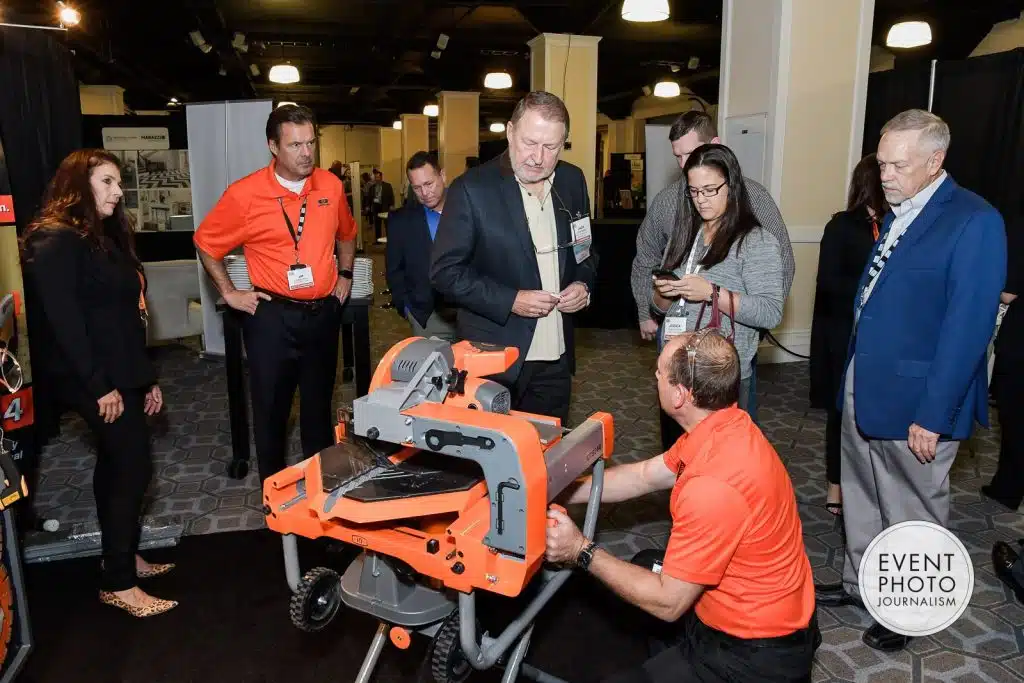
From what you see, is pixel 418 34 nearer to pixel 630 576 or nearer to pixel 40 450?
pixel 40 450

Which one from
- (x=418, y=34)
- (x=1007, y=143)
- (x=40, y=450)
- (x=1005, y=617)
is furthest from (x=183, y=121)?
(x=1005, y=617)

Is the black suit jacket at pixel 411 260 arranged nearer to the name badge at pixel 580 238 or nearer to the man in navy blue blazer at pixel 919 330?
the name badge at pixel 580 238

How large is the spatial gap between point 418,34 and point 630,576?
9748mm

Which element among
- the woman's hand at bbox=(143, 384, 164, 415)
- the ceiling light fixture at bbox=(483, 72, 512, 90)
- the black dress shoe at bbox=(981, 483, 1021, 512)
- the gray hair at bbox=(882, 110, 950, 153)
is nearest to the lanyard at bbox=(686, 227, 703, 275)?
the gray hair at bbox=(882, 110, 950, 153)

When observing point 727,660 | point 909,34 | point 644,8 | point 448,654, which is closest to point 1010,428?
point 727,660

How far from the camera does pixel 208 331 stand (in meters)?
5.48

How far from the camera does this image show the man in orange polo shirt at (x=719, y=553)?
138 centimetres

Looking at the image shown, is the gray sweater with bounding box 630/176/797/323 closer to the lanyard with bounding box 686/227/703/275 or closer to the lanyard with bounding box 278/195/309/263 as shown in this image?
the lanyard with bounding box 686/227/703/275

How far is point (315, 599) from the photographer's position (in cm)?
172

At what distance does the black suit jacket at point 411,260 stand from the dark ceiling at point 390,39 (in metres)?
4.78

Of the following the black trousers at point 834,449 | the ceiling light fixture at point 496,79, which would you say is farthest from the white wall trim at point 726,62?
the ceiling light fixture at point 496,79

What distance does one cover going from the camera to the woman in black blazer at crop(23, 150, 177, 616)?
213 centimetres

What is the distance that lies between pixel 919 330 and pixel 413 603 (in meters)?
1.52

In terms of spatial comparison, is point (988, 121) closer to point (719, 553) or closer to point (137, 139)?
point (719, 553)
